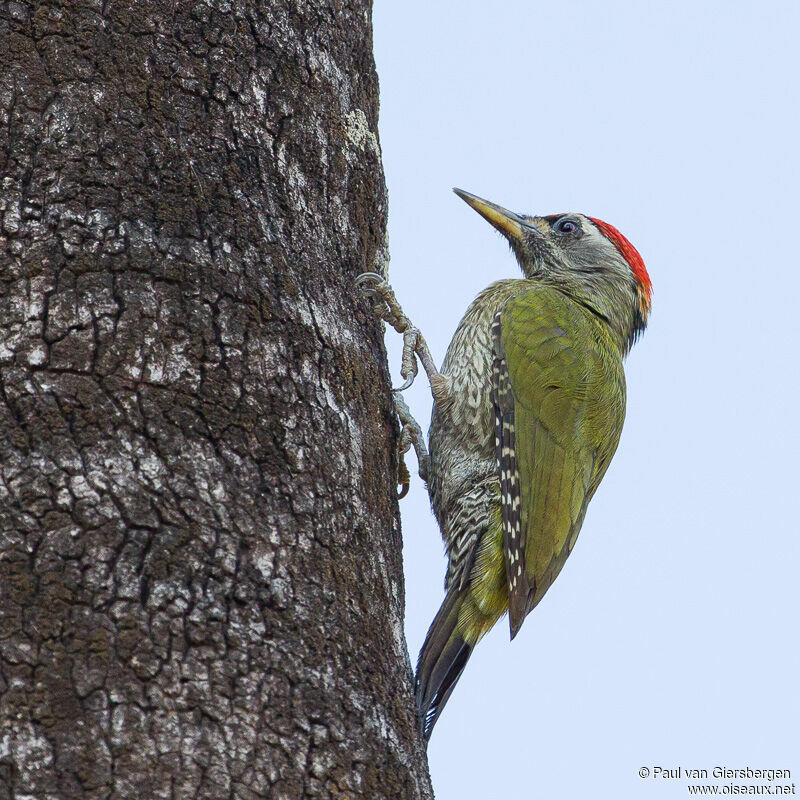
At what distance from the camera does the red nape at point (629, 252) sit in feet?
17.2

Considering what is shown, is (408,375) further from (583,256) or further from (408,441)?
(583,256)

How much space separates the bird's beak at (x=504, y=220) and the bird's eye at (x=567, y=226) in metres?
0.12

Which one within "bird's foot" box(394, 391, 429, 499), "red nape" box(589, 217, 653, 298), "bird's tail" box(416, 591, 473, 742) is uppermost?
"red nape" box(589, 217, 653, 298)

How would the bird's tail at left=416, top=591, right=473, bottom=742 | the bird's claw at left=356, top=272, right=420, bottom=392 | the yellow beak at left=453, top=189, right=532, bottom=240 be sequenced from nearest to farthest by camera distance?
the bird's claw at left=356, top=272, right=420, bottom=392 → the bird's tail at left=416, top=591, right=473, bottom=742 → the yellow beak at left=453, top=189, right=532, bottom=240

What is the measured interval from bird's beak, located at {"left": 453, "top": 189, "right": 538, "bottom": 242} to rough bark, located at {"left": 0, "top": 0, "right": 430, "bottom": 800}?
2738 millimetres

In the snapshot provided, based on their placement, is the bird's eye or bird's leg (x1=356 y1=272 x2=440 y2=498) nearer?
bird's leg (x1=356 y1=272 x2=440 y2=498)

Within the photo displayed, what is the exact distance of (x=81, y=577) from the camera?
174cm

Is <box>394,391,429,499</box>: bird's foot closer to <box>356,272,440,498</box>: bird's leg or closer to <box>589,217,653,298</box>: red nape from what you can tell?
<box>356,272,440,498</box>: bird's leg

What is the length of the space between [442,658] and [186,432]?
1.70 m

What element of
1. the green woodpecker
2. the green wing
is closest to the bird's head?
the green woodpecker

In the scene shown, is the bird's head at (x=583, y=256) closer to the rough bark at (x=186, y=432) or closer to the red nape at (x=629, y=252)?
the red nape at (x=629, y=252)

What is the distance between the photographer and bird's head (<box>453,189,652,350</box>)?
5117 millimetres

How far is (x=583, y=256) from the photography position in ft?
17.2

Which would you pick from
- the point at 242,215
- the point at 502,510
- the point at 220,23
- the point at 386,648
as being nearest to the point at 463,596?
the point at 502,510
